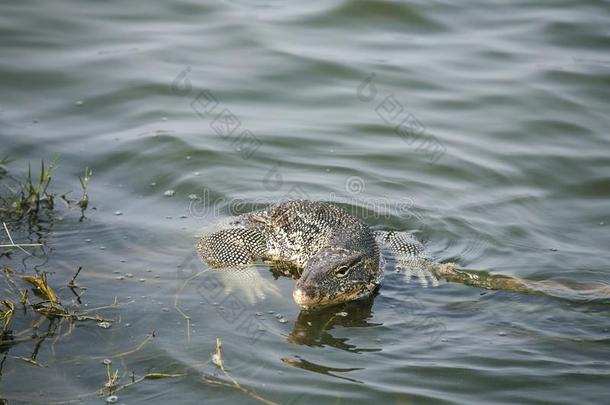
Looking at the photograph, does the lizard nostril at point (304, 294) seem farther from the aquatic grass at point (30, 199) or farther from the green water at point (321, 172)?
the aquatic grass at point (30, 199)

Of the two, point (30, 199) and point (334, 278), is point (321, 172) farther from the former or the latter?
point (30, 199)

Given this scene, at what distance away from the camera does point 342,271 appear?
767cm

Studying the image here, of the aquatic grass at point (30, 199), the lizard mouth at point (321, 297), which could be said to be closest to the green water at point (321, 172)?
the lizard mouth at point (321, 297)

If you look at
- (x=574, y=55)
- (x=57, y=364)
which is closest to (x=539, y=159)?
(x=574, y=55)

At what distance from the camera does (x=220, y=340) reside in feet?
22.4

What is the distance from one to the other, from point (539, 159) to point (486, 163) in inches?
29.6

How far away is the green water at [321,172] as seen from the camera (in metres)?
6.55

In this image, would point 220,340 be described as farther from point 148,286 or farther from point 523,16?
point 523,16

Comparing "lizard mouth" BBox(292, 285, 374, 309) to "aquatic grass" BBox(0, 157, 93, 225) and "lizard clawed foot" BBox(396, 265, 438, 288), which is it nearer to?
"lizard clawed foot" BBox(396, 265, 438, 288)

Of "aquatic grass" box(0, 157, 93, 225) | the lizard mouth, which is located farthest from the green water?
"aquatic grass" box(0, 157, 93, 225)

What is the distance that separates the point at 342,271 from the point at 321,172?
3.14 metres

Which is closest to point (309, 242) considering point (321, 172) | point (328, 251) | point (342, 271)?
point (328, 251)

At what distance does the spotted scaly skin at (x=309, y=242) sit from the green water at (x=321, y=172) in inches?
9.8

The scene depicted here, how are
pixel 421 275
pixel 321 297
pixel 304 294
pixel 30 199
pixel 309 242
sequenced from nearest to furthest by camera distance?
pixel 304 294 → pixel 321 297 → pixel 421 275 → pixel 309 242 → pixel 30 199
